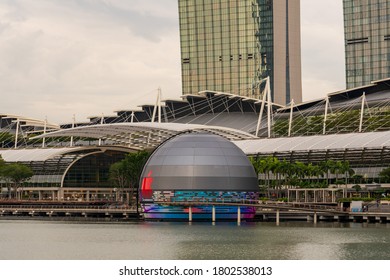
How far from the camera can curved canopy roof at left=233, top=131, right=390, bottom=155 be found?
504 ft

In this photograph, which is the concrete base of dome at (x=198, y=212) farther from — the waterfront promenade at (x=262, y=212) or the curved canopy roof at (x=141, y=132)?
the curved canopy roof at (x=141, y=132)

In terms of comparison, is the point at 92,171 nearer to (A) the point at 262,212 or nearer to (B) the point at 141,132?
(B) the point at 141,132

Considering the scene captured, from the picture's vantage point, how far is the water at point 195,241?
7850cm

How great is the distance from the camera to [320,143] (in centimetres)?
16125

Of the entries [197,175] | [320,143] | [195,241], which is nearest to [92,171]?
[320,143]

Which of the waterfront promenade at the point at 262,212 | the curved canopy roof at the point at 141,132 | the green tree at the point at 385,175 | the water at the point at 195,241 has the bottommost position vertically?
the water at the point at 195,241

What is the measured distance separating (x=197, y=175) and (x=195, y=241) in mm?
30818

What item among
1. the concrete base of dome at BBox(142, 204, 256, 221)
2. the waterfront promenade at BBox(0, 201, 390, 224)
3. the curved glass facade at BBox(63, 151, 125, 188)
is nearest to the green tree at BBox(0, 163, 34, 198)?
the curved glass facade at BBox(63, 151, 125, 188)

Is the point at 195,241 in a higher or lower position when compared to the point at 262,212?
lower

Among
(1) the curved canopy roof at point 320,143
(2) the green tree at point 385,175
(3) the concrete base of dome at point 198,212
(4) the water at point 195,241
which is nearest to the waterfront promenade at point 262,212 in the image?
(3) the concrete base of dome at point 198,212

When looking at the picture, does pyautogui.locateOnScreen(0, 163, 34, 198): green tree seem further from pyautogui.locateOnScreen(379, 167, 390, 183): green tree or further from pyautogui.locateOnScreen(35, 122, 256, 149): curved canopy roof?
pyautogui.locateOnScreen(379, 167, 390, 183): green tree

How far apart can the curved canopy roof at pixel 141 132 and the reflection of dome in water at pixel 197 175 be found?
130ft

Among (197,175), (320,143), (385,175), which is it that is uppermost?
(320,143)
